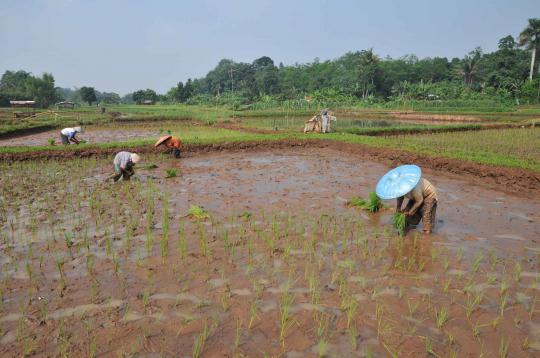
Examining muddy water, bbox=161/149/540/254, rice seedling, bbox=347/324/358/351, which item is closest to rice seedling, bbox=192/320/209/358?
rice seedling, bbox=347/324/358/351

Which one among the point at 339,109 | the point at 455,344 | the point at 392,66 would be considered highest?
the point at 392,66

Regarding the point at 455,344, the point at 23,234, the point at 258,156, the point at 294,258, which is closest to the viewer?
the point at 455,344

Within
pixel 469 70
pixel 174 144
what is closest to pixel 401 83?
pixel 469 70

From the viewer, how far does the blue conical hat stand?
4.22 m

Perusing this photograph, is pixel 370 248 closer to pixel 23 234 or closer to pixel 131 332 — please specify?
pixel 131 332

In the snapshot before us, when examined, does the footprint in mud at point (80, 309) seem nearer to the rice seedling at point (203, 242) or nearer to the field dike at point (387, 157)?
the rice seedling at point (203, 242)

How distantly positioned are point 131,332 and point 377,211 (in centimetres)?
442

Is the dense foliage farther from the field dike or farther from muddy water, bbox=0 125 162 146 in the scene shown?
the field dike

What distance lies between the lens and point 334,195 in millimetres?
7488

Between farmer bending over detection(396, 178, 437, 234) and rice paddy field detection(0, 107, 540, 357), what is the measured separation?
0.73 feet

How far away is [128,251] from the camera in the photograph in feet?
15.6

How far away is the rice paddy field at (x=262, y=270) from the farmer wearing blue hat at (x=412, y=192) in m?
0.29

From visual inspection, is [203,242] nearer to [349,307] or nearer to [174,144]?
[349,307]

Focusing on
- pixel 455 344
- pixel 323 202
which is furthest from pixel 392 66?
pixel 455 344
